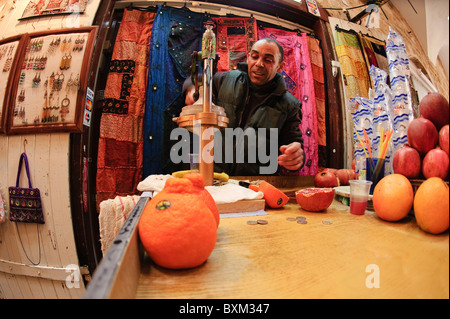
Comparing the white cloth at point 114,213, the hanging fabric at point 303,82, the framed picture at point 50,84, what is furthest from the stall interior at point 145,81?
the white cloth at point 114,213

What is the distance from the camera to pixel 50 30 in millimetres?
1918

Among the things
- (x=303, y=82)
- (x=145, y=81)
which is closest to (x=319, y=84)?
(x=303, y=82)

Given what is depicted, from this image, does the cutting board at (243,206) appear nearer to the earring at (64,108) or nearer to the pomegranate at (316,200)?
the pomegranate at (316,200)

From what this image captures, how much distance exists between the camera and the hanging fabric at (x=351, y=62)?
2734 millimetres

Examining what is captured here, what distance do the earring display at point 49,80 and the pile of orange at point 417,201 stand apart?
2202 millimetres

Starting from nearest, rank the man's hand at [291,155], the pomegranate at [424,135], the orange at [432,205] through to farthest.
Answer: the orange at [432,205], the pomegranate at [424,135], the man's hand at [291,155]

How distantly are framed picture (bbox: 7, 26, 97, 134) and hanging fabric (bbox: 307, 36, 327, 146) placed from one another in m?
2.56

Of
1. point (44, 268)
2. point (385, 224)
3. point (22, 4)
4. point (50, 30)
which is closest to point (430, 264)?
point (385, 224)

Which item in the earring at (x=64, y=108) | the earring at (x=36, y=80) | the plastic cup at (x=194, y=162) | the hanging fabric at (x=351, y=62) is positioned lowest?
the plastic cup at (x=194, y=162)

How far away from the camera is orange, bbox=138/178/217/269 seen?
371 mm

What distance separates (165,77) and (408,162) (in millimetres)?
2125

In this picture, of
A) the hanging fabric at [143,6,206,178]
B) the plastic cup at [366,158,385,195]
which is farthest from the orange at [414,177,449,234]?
the hanging fabric at [143,6,206,178]

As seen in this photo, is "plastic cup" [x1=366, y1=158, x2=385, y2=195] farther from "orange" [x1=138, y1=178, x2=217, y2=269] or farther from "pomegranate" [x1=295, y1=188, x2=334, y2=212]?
"orange" [x1=138, y1=178, x2=217, y2=269]
